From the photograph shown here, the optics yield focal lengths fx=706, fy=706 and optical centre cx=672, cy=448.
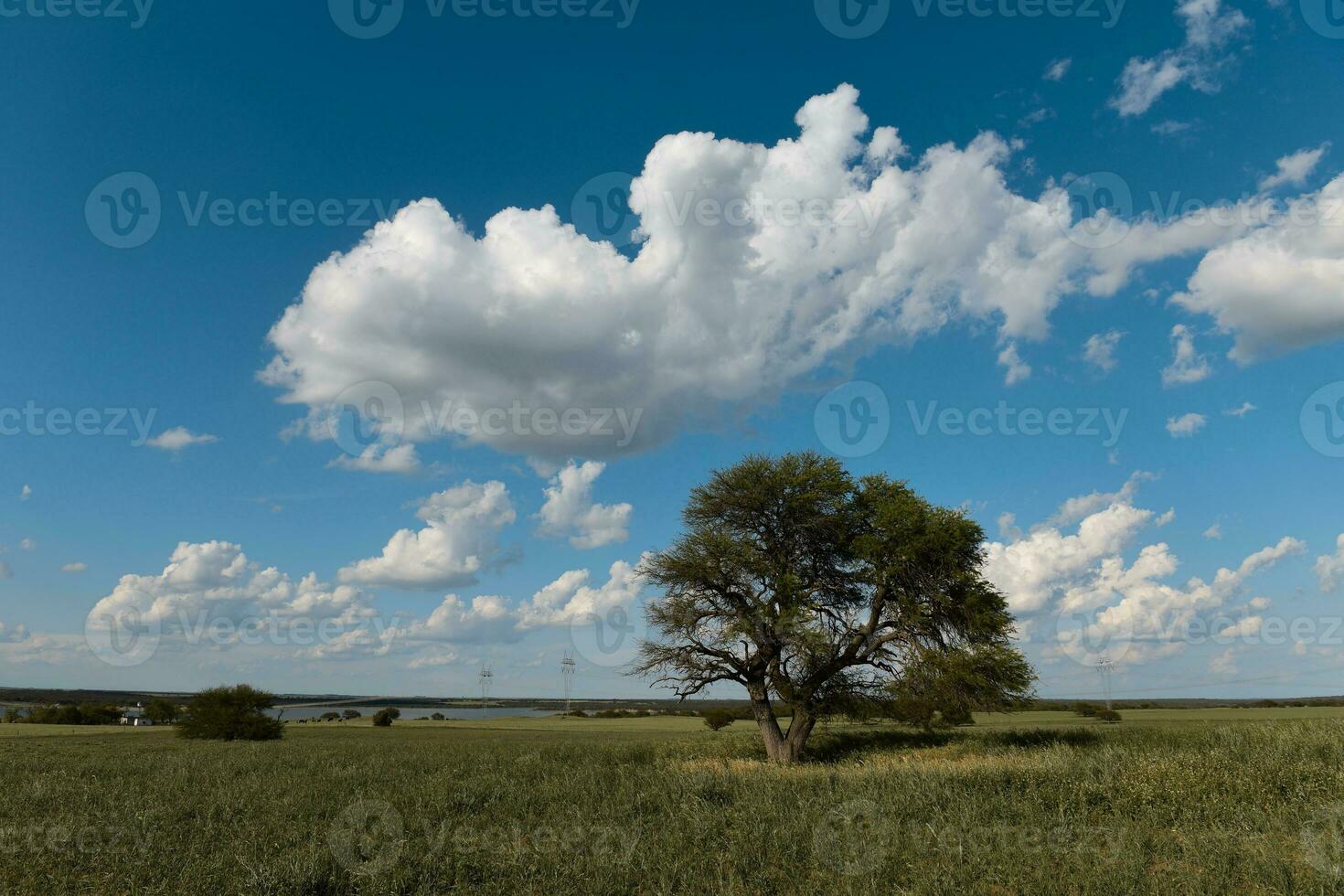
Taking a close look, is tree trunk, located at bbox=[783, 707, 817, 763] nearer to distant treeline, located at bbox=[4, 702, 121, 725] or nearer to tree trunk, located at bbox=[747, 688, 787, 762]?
tree trunk, located at bbox=[747, 688, 787, 762]

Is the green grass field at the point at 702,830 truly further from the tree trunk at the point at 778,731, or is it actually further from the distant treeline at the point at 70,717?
the distant treeline at the point at 70,717

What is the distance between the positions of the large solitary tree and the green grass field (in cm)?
855

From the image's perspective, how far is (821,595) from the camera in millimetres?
28875

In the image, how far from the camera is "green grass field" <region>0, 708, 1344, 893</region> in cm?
887

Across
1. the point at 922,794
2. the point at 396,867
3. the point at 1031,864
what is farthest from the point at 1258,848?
the point at 396,867

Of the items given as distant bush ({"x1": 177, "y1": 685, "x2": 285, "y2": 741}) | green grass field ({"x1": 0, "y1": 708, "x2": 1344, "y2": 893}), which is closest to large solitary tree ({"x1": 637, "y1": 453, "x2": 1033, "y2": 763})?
green grass field ({"x1": 0, "y1": 708, "x2": 1344, "y2": 893})

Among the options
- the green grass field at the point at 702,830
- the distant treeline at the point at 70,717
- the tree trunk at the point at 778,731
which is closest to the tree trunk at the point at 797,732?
the tree trunk at the point at 778,731

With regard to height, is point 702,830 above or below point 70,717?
above

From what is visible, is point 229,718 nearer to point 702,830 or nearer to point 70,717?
point 70,717

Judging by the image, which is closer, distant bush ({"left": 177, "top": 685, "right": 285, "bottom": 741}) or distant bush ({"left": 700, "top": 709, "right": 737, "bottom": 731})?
distant bush ({"left": 177, "top": 685, "right": 285, "bottom": 741})

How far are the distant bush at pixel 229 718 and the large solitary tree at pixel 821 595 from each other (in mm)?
38546

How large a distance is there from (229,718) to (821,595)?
153 ft

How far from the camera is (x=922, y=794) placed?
1257 centimetres

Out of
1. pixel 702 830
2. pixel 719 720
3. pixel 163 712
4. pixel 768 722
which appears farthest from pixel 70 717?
pixel 702 830
